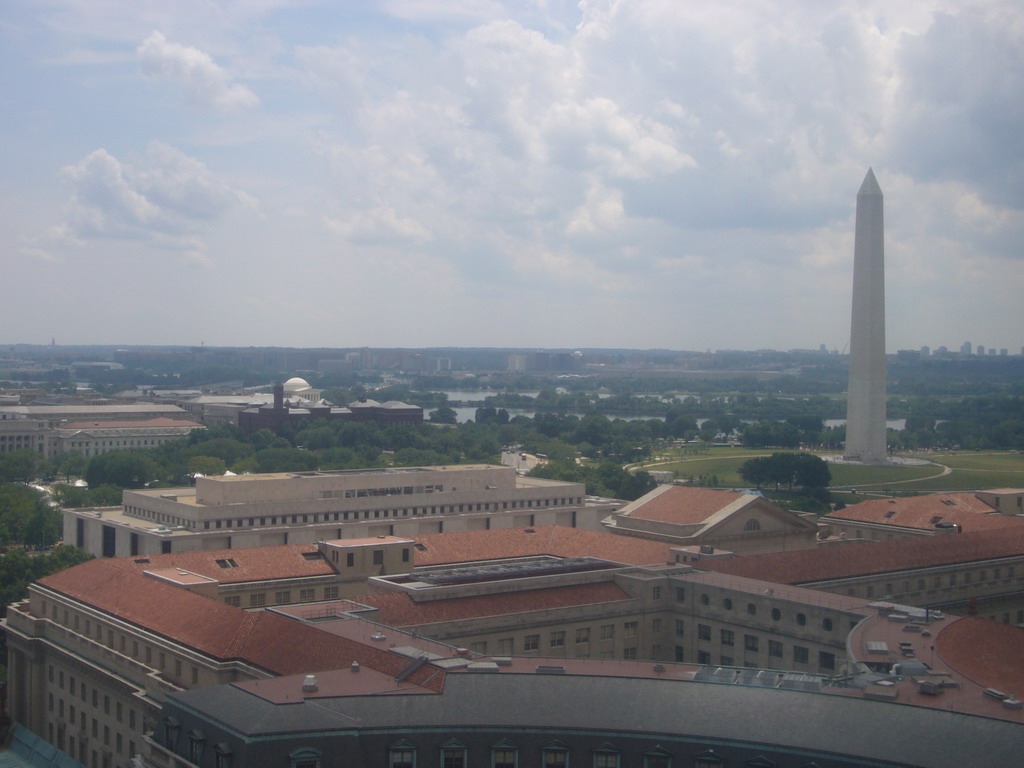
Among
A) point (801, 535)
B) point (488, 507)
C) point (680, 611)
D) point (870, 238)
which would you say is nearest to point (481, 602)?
point (680, 611)

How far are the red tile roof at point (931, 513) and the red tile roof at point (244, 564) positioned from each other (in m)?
30.1

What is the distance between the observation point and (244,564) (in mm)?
47656

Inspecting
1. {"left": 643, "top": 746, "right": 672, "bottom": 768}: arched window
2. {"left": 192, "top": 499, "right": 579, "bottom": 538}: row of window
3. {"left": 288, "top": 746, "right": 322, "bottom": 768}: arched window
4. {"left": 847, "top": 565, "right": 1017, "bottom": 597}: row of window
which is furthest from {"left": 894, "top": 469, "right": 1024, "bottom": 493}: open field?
{"left": 288, "top": 746, "right": 322, "bottom": 768}: arched window

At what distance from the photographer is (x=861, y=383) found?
11594 centimetres

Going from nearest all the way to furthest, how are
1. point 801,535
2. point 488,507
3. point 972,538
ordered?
point 972,538
point 801,535
point 488,507

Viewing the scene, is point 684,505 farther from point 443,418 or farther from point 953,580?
point 443,418

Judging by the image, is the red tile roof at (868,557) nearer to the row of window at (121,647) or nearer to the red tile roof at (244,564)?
the red tile roof at (244,564)

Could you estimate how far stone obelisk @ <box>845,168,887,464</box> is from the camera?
359 feet

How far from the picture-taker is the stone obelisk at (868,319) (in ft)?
359

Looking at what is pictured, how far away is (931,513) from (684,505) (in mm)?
14154

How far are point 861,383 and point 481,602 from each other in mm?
84149

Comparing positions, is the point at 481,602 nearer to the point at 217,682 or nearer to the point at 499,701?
the point at 217,682

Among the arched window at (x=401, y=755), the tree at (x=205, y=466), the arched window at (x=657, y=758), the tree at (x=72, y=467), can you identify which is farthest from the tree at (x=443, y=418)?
the arched window at (x=657, y=758)

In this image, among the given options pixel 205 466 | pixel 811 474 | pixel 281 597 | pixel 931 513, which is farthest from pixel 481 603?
pixel 205 466
